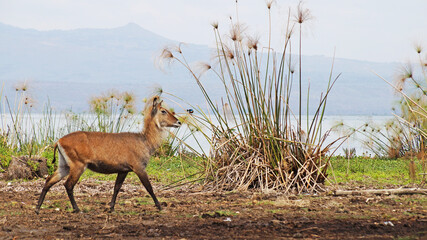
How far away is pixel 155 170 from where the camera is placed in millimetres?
12445

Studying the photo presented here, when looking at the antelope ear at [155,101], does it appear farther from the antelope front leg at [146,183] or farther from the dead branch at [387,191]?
the dead branch at [387,191]

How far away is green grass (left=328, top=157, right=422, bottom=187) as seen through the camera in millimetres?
10555

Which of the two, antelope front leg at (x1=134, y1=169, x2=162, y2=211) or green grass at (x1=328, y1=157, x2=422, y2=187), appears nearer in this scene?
antelope front leg at (x1=134, y1=169, x2=162, y2=211)

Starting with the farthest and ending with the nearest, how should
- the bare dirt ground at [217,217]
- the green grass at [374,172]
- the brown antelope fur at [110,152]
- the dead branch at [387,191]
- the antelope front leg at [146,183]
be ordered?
the green grass at [374,172] < the dead branch at [387,191] < the antelope front leg at [146,183] < the brown antelope fur at [110,152] < the bare dirt ground at [217,217]

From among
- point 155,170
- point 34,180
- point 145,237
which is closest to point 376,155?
point 155,170

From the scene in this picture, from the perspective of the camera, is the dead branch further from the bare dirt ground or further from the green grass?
the green grass

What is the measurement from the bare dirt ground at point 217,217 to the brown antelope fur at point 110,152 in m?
0.43

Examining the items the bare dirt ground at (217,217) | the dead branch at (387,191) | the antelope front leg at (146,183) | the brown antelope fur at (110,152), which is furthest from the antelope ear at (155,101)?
the dead branch at (387,191)

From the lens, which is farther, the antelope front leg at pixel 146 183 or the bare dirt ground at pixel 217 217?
the antelope front leg at pixel 146 183

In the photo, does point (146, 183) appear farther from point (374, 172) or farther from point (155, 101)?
point (374, 172)

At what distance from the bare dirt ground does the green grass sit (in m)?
2.27

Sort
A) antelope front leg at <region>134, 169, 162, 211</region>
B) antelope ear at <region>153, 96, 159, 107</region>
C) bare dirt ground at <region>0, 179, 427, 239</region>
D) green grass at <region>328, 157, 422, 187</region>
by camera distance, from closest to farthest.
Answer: bare dirt ground at <region>0, 179, 427, 239</region>, antelope front leg at <region>134, 169, 162, 211</region>, antelope ear at <region>153, 96, 159, 107</region>, green grass at <region>328, 157, 422, 187</region>

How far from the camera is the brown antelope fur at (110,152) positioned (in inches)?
276

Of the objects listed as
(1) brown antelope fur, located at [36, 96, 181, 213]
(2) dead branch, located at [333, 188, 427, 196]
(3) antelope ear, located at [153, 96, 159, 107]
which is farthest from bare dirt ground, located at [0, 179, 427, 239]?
(3) antelope ear, located at [153, 96, 159, 107]
